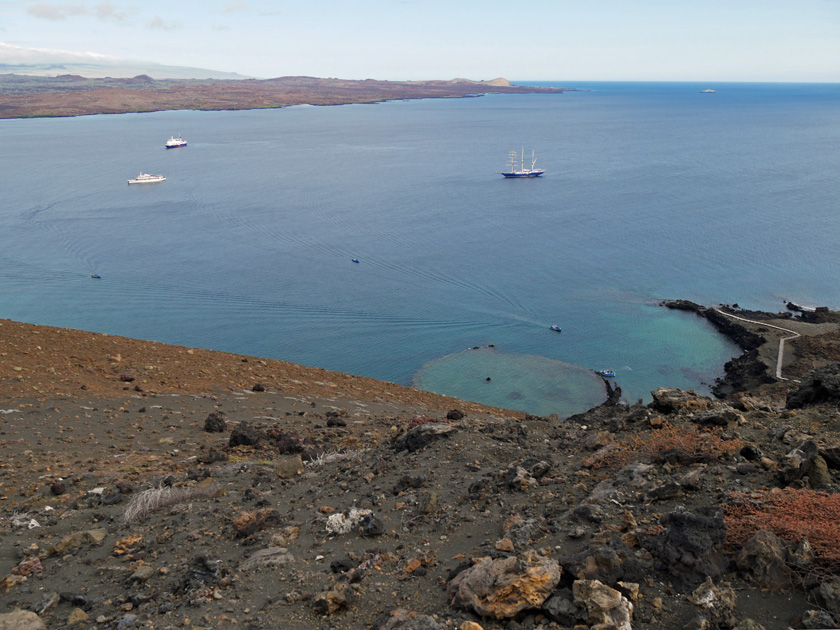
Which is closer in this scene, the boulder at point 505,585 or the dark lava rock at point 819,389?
the boulder at point 505,585

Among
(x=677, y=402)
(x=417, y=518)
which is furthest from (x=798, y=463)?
(x=417, y=518)

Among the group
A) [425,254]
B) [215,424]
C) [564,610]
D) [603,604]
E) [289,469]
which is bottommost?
[425,254]

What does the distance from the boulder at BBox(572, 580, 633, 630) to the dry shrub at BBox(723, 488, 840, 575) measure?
164cm

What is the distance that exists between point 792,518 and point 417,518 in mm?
4611

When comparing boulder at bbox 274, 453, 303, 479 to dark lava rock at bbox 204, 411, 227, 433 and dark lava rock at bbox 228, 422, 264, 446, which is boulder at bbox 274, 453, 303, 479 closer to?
dark lava rock at bbox 228, 422, 264, 446

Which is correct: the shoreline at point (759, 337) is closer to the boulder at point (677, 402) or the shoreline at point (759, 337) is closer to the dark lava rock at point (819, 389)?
the dark lava rock at point (819, 389)

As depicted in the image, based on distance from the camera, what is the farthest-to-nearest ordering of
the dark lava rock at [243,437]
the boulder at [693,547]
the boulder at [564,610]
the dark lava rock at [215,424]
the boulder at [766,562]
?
the dark lava rock at [215,424] < the dark lava rock at [243,437] < the boulder at [693,547] < the boulder at [766,562] < the boulder at [564,610]

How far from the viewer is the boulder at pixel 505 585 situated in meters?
5.69

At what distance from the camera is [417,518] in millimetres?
8328

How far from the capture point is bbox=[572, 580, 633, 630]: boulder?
5.36 metres

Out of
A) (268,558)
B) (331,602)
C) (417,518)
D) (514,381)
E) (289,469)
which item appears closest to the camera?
(331,602)

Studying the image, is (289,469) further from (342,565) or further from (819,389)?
(819,389)

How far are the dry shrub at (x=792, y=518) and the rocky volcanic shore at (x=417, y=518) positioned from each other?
0.02 m

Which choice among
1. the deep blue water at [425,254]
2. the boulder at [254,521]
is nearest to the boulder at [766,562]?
the boulder at [254,521]
